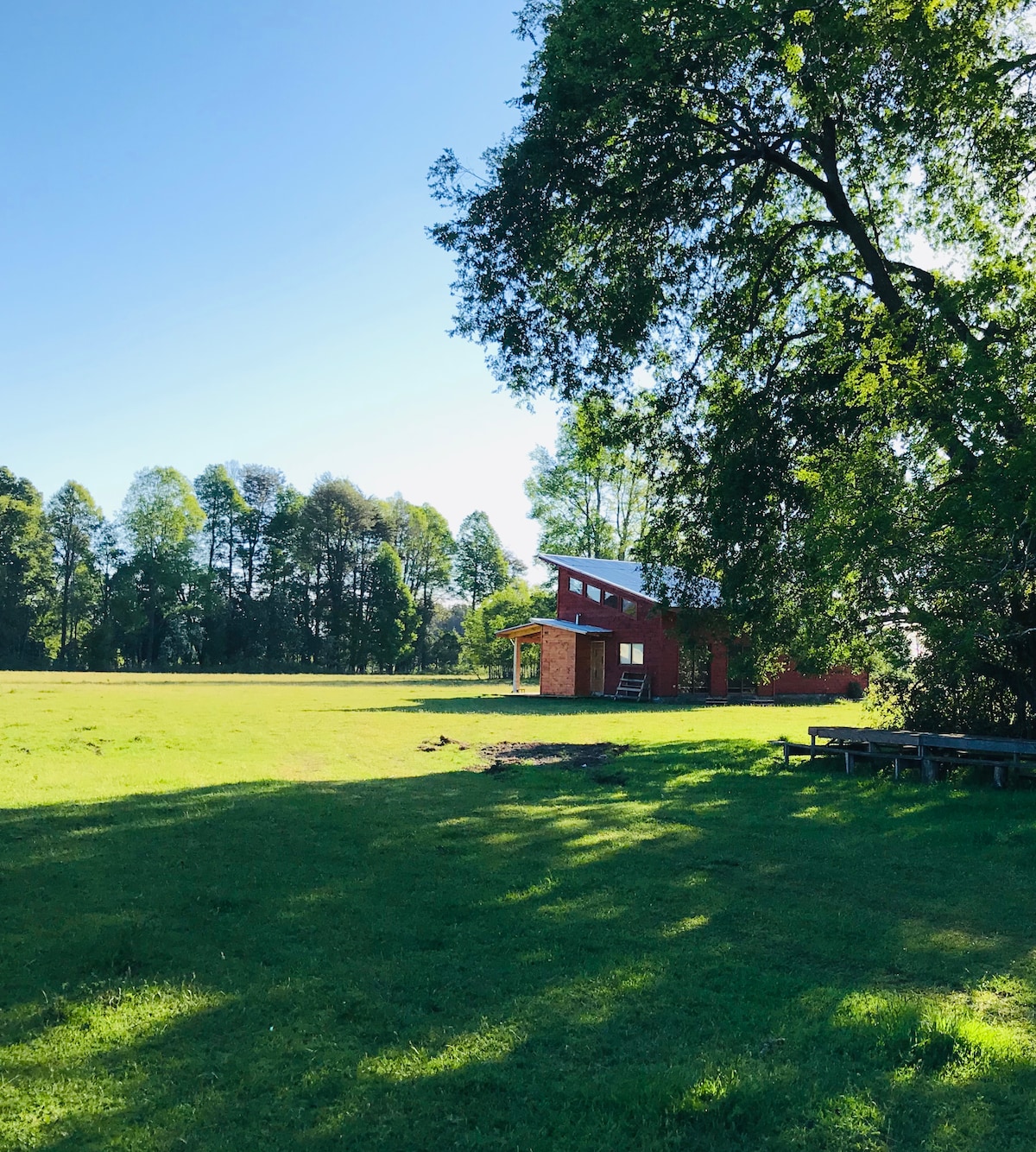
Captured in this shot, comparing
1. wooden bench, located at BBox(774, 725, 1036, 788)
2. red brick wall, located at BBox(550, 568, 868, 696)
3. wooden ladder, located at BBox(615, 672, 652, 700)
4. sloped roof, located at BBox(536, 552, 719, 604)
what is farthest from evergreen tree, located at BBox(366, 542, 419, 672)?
wooden bench, located at BBox(774, 725, 1036, 788)

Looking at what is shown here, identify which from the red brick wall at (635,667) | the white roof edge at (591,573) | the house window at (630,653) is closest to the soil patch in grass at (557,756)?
the white roof edge at (591,573)

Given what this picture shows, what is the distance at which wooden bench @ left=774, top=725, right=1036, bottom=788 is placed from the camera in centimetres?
1204

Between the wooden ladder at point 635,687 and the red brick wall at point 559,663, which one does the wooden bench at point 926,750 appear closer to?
the wooden ladder at point 635,687

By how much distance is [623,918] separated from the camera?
632 cm

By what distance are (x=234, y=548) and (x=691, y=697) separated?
56.5 metres

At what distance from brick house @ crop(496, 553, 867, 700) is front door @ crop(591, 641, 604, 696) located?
40mm

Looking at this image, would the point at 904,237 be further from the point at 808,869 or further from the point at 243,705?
the point at 243,705

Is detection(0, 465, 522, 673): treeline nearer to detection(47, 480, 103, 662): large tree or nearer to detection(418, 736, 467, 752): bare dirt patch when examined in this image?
detection(47, 480, 103, 662): large tree

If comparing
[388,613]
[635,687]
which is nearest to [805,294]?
[635,687]

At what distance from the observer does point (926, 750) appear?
516 inches

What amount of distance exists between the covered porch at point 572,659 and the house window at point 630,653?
3.10 feet

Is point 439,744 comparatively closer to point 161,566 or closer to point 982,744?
point 982,744

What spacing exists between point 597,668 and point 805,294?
24.1 meters

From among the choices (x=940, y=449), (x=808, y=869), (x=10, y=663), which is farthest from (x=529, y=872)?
(x=10, y=663)
